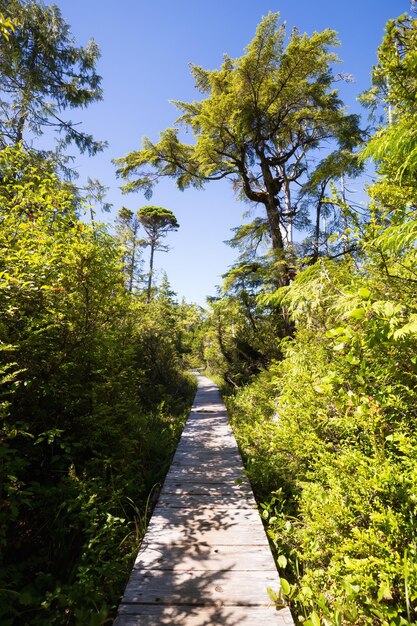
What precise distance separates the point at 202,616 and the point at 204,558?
2.09ft

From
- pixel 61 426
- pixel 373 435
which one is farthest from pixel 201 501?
pixel 373 435

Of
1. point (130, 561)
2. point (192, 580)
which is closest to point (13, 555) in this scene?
point (130, 561)

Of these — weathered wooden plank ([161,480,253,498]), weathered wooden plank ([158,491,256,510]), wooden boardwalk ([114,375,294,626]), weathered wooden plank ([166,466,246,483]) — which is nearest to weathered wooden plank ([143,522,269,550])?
wooden boardwalk ([114,375,294,626])

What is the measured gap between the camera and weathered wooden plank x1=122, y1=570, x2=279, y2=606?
7.79ft

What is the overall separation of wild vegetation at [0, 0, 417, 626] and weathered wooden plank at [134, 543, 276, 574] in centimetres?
23

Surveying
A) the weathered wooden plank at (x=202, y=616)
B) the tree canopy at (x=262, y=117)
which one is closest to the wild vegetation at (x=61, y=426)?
the weathered wooden plank at (x=202, y=616)

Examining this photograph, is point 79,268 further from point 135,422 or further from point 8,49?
point 8,49

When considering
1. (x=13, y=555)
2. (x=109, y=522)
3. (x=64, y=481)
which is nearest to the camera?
(x=13, y=555)

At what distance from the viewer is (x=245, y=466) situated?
5074mm

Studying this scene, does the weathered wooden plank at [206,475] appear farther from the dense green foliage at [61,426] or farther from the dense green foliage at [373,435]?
the dense green foliage at [373,435]

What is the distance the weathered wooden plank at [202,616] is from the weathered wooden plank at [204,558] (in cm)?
42

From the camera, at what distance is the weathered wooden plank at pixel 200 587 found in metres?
2.37

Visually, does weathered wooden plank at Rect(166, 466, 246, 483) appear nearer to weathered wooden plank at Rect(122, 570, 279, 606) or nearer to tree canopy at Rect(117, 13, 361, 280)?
weathered wooden plank at Rect(122, 570, 279, 606)

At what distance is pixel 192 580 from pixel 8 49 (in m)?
12.0
